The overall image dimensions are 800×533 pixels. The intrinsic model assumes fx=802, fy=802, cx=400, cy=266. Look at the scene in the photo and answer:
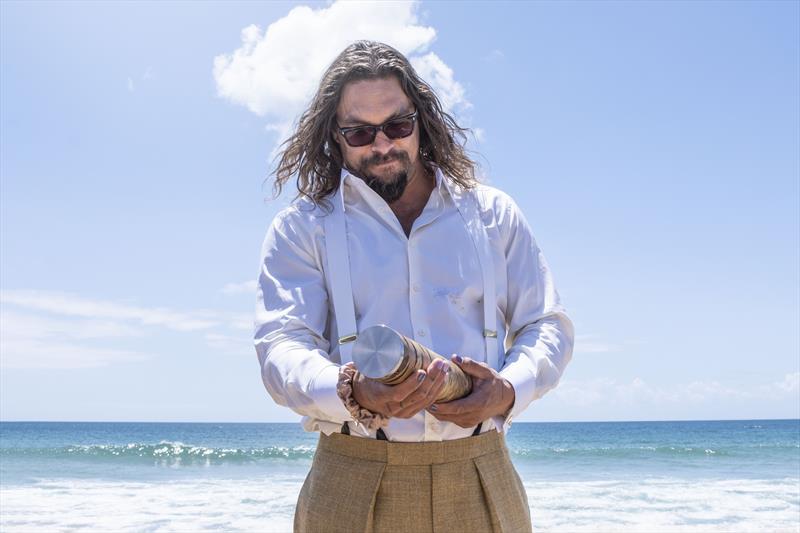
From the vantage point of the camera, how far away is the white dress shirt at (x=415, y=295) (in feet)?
6.33

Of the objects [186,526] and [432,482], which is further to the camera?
Answer: [186,526]

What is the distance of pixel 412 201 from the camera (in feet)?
7.55

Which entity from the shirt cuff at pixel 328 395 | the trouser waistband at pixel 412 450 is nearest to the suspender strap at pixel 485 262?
the trouser waistband at pixel 412 450

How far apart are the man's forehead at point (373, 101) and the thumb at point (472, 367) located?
783 millimetres

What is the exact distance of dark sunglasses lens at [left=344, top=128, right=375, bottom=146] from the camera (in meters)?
2.17

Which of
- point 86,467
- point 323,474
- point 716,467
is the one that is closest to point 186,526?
point 323,474

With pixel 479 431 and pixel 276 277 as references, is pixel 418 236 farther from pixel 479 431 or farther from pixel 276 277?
pixel 479 431

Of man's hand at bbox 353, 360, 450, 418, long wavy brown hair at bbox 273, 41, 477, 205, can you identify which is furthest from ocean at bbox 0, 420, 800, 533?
man's hand at bbox 353, 360, 450, 418

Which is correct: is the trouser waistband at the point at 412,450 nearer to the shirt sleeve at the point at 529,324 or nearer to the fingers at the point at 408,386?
the shirt sleeve at the point at 529,324

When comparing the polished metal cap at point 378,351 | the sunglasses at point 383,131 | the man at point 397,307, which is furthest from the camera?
the sunglasses at point 383,131

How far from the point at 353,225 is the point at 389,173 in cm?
18

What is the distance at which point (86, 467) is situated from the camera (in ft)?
68.7

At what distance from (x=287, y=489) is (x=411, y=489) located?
13.9 meters

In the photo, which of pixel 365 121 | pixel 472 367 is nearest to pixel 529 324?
pixel 472 367
